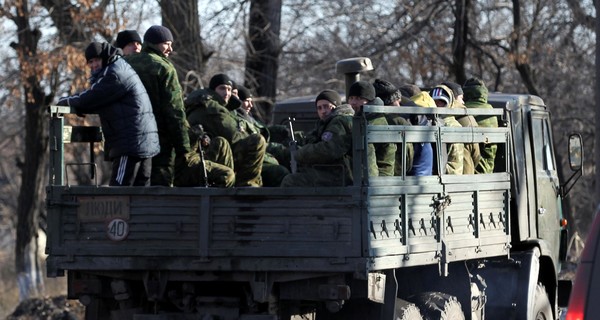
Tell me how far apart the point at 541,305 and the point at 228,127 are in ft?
10.9

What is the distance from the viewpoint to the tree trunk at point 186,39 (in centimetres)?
1973

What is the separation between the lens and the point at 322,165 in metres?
8.35

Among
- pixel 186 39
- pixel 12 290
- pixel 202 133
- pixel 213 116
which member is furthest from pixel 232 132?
pixel 12 290

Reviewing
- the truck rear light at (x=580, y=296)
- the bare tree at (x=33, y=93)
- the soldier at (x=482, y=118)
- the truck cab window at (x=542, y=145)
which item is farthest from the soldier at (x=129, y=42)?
the bare tree at (x=33, y=93)

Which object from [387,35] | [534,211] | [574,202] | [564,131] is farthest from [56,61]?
[574,202]

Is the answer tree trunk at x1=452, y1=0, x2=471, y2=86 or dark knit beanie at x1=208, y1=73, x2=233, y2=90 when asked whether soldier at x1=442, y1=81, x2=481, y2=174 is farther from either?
tree trunk at x1=452, y1=0, x2=471, y2=86

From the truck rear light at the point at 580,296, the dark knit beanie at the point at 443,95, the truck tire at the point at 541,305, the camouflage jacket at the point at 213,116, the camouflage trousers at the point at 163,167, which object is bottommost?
the truck tire at the point at 541,305

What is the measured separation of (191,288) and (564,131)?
21.1 meters

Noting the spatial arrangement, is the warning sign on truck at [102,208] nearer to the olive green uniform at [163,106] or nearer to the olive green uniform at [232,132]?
the olive green uniform at [163,106]

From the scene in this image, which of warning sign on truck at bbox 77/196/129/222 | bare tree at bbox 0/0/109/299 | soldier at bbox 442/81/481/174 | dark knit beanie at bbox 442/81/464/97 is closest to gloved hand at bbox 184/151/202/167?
warning sign on truck at bbox 77/196/129/222

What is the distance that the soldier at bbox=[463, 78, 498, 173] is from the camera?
407 inches

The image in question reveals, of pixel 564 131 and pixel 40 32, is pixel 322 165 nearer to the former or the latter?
pixel 40 32

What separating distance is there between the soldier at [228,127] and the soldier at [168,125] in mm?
324

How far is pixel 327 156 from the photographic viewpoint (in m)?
8.34
